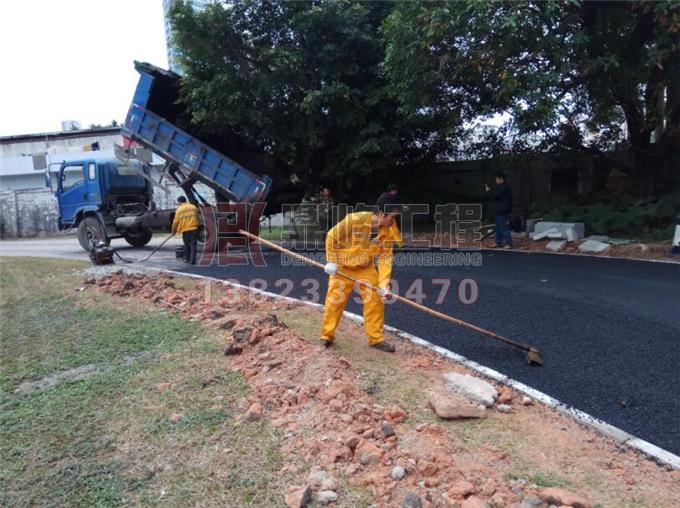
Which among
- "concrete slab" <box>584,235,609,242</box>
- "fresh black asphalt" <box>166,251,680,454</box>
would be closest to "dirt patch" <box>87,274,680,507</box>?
"fresh black asphalt" <box>166,251,680,454</box>

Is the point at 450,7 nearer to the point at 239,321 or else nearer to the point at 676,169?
the point at 239,321

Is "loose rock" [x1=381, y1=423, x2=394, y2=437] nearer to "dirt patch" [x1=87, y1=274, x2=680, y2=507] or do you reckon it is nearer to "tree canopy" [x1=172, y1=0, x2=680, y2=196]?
"dirt patch" [x1=87, y1=274, x2=680, y2=507]

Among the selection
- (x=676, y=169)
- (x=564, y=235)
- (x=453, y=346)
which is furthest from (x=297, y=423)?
(x=676, y=169)

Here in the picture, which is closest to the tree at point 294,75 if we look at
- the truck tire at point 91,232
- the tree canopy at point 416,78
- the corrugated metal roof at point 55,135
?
the tree canopy at point 416,78

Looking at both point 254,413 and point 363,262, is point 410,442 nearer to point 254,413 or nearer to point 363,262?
point 254,413

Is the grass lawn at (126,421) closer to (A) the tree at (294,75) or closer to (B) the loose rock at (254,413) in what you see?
(B) the loose rock at (254,413)

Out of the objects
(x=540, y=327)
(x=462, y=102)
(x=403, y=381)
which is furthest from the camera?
(x=462, y=102)

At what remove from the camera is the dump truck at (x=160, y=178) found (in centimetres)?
1088

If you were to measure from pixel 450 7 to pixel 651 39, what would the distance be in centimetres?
402

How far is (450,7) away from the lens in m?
8.34

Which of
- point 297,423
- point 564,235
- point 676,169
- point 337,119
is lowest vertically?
point 297,423

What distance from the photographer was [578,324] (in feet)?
17.1

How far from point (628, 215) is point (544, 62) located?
3929 millimetres

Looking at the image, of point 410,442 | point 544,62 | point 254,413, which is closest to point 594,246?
point 544,62
